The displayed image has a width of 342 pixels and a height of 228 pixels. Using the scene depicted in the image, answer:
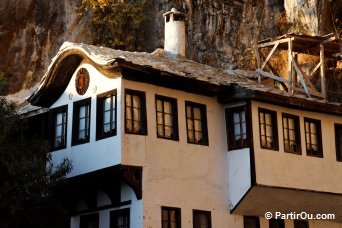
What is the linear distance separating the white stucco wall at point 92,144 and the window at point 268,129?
4.77 m

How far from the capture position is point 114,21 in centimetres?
3712

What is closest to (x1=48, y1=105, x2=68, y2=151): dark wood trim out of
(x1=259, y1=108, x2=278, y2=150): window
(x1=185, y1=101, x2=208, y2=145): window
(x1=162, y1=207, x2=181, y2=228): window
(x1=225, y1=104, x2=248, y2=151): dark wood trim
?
(x1=185, y1=101, x2=208, y2=145): window

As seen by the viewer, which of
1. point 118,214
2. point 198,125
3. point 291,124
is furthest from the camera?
point 291,124

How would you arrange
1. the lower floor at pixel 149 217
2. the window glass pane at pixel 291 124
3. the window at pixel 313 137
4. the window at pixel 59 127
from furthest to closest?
the window at pixel 313 137, the window glass pane at pixel 291 124, the window at pixel 59 127, the lower floor at pixel 149 217

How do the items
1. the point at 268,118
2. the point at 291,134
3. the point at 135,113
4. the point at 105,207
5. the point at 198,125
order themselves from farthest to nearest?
1. the point at 291,134
2. the point at 268,118
3. the point at 198,125
4. the point at 105,207
5. the point at 135,113

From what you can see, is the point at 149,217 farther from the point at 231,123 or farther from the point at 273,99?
the point at 273,99

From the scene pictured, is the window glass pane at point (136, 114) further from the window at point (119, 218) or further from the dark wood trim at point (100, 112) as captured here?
the window at point (119, 218)

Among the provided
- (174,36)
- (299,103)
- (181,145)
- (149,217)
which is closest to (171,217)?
(149,217)

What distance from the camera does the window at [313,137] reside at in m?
26.0

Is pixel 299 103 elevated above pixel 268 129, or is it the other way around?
pixel 299 103

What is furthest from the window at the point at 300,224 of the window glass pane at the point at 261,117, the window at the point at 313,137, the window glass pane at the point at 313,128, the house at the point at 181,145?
the window glass pane at the point at 261,117

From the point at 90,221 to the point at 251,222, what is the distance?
16.2 feet

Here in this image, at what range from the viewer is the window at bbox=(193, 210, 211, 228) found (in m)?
23.5

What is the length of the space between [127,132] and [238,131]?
13.0 ft
